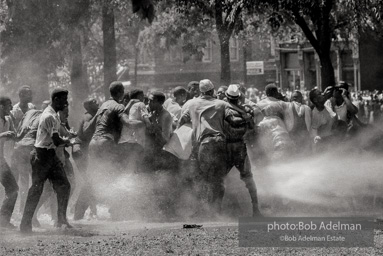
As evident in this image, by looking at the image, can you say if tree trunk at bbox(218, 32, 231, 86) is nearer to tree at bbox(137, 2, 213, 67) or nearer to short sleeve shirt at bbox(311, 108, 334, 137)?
tree at bbox(137, 2, 213, 67)

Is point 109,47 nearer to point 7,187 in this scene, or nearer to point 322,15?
point 322,15

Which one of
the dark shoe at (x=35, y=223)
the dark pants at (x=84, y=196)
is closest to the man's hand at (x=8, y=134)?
the dark shoe at (x=35, y=223)

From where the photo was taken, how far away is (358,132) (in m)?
13.9

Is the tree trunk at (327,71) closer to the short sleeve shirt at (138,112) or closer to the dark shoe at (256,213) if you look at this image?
the short sleeve shirt at (138,112)

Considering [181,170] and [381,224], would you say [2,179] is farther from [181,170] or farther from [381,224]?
[381,224]

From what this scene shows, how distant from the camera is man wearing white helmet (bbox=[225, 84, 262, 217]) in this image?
11.4 m

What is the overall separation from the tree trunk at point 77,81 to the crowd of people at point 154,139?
11123 millimetres

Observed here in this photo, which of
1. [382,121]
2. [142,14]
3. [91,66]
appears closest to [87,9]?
[382,121]

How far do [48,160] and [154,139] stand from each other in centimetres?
212

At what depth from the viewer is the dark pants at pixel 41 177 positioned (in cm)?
1051

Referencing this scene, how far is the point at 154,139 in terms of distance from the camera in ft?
40.2

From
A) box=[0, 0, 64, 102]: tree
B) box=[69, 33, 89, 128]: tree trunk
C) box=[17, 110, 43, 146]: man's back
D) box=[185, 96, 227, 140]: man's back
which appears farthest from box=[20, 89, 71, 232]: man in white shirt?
box=[69, 33, 89, 128]: tree trunk

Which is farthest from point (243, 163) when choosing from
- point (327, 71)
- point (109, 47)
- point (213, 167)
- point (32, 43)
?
point (109, 47)

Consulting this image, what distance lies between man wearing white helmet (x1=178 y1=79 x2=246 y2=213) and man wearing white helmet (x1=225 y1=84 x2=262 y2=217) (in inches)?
2.8
